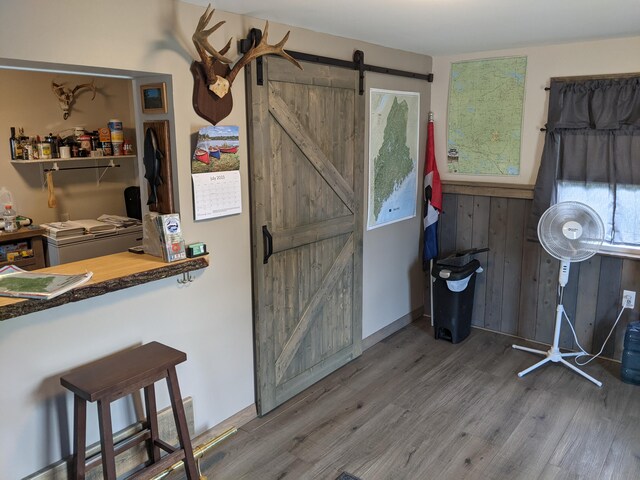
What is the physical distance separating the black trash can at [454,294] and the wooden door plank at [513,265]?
253 millimetres

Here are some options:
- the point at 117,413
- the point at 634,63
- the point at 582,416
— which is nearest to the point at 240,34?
the point at 117,413

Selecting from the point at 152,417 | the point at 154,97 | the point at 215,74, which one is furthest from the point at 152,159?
the point at 152,417

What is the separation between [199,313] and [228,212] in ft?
1.83

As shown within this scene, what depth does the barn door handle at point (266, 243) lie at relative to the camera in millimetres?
2934

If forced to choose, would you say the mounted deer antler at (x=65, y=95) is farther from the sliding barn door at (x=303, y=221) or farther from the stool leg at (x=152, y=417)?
the stool leg at (x=152, y=417)

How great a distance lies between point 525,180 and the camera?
13.2ft

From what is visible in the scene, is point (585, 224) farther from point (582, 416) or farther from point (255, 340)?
point (255, 340)

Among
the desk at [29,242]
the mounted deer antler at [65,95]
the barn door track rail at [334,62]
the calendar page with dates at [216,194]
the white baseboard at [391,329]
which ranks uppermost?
the barn door track rail at [334,62]

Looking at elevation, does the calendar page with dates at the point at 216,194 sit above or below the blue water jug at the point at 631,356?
above

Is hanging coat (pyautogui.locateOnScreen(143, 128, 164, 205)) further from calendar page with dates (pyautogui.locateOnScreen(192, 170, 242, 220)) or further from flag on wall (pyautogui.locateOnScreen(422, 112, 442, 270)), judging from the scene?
flag on wall (pyautogui.locateOnScreen(422, 112, 442, 270))

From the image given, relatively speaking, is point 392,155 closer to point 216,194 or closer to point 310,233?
point 310,233

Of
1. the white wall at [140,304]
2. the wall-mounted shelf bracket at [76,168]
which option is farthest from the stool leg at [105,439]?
the wall-mounted shelf bracket at [76,168]

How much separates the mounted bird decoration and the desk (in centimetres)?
202

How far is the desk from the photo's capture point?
3.64 metres
